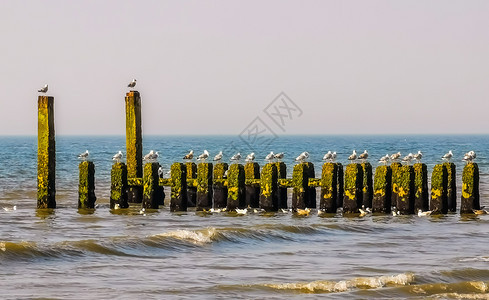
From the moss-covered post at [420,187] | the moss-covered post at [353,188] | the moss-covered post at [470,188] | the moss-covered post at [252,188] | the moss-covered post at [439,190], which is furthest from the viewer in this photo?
the moss-covered post at [252,188]

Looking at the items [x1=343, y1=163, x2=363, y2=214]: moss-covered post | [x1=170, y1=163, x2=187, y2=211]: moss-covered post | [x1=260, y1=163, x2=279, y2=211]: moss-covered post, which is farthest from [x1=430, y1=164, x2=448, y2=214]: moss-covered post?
[x1=170, y1=163, x2=187, y2=211]: moss-covered post

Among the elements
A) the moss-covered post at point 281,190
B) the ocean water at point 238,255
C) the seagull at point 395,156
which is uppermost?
the seagull at point 395,156

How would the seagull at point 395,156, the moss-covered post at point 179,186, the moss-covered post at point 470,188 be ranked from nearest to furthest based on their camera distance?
the moss-covered post at point 470,188, the moss-covered post at point 179,186, the seagull at point 395,156

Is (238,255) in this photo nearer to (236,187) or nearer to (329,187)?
(329,187)

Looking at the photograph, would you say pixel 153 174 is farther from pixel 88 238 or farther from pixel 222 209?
pixel 88 238

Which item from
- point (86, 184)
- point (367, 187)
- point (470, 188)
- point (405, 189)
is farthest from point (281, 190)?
point (86, 184)

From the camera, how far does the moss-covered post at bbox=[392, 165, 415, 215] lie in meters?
25.4

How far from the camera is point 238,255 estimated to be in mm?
19875

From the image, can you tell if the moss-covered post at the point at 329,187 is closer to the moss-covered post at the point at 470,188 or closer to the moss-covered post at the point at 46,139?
the moss-covered post at the point at 470,188

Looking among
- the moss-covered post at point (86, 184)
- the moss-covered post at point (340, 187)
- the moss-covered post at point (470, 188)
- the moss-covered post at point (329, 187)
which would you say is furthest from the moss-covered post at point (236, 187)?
the moss-covered post at point (470, 188)

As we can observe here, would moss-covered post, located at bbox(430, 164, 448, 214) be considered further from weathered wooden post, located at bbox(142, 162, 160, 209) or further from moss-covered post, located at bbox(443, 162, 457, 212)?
weathered wooden post, located at bbox(142, 162, 160, 209)

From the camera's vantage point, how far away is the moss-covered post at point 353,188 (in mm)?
25719

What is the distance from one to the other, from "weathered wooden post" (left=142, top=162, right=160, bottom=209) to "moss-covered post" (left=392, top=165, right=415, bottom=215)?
628cm

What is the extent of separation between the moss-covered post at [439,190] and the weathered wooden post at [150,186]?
7.15 metres
